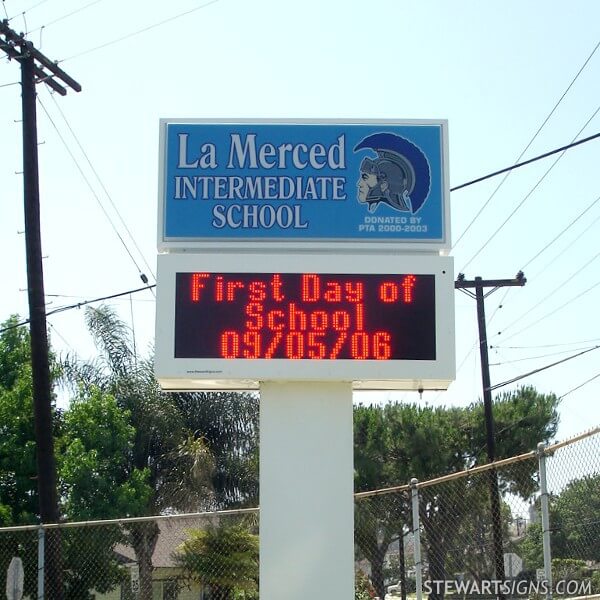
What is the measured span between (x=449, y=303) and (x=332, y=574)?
277 cm

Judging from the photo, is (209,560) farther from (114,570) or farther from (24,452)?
(24,452)

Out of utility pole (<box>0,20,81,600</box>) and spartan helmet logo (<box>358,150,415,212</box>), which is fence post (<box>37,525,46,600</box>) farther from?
spartan helmet logo (<box>358,150,415,212</box>)

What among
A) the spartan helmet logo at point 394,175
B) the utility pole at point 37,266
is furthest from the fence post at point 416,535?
the utility pole at point 37,266

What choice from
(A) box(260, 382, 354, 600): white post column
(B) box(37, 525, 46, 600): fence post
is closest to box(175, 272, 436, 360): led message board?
(A) box(260, 382, 354, 600): white post column

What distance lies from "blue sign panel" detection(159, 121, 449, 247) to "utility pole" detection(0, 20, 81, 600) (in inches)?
223

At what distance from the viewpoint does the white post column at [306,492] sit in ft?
30.8

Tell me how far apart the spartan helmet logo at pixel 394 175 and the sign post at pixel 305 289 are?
0.05ft

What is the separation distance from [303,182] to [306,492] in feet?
10.1

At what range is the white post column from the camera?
9.39 meters

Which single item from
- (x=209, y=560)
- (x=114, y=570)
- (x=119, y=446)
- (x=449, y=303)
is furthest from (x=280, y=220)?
(x=119, y=446)

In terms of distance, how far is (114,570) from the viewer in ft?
60.6

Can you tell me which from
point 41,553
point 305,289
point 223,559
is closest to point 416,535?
point 305,289
